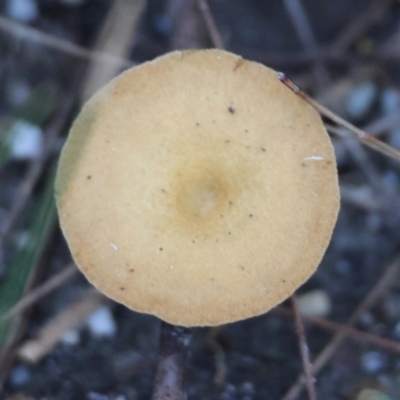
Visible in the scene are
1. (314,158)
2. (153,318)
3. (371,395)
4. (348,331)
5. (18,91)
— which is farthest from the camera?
(18,91)

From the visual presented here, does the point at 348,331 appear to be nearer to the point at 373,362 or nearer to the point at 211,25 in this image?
the point at 373,362

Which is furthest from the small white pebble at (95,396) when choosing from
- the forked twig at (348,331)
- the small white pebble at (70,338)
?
the forked twig at (348,331)

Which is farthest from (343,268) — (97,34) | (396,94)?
(97,34)

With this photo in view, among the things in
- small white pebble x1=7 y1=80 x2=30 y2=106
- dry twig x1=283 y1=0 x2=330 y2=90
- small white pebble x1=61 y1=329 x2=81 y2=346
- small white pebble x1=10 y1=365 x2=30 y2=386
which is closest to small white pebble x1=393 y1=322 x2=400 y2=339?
dry twig x1=283 y1=0 x2=330 y2=90

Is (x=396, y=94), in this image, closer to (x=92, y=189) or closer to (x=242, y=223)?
(x=242, y=223)

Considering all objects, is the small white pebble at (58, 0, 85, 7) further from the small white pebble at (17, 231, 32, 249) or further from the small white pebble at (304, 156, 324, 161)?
the small white pebble at (304, 156, 324, 161)

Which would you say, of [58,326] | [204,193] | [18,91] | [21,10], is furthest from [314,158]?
[21,10]

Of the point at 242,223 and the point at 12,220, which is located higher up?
the point at 242,223
